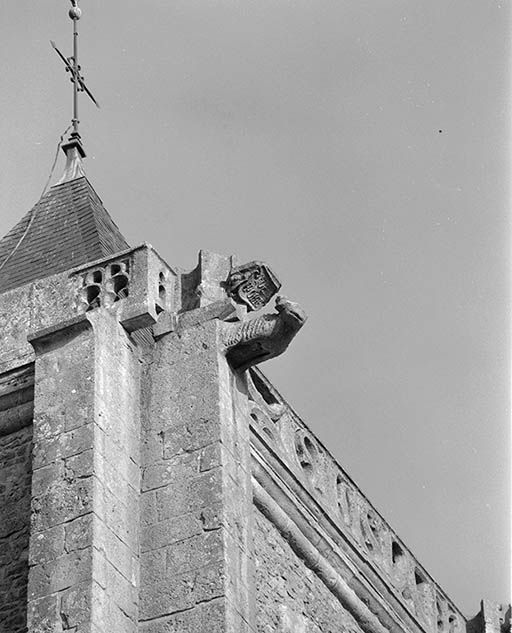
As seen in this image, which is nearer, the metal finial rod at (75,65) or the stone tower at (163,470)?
the stone tower at (163,470)

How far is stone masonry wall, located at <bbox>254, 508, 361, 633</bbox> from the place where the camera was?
12.6 metres

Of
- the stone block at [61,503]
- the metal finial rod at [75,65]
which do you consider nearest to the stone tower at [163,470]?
the stone block at [61,503]

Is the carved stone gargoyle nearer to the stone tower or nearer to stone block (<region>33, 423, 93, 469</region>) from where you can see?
the stone tower

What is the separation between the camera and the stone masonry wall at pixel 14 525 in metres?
12.0

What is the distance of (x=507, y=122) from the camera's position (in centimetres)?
1561

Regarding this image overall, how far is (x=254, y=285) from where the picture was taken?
42.9ft

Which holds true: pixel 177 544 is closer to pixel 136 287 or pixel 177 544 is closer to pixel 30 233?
pixel 136 287

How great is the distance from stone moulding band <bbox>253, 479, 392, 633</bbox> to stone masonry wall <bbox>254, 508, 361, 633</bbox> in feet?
0.14

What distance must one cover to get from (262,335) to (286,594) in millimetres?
1554

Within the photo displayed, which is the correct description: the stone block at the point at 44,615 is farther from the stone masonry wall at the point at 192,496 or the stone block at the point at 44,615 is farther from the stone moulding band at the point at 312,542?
the stone moulding band at the point at 312,542

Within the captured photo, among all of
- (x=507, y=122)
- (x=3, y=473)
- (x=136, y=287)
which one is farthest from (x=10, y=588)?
(x=507, y=122)

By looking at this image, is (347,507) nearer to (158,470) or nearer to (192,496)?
(158,470)

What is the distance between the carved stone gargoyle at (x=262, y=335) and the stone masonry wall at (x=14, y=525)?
127cm

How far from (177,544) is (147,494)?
0.42 m
